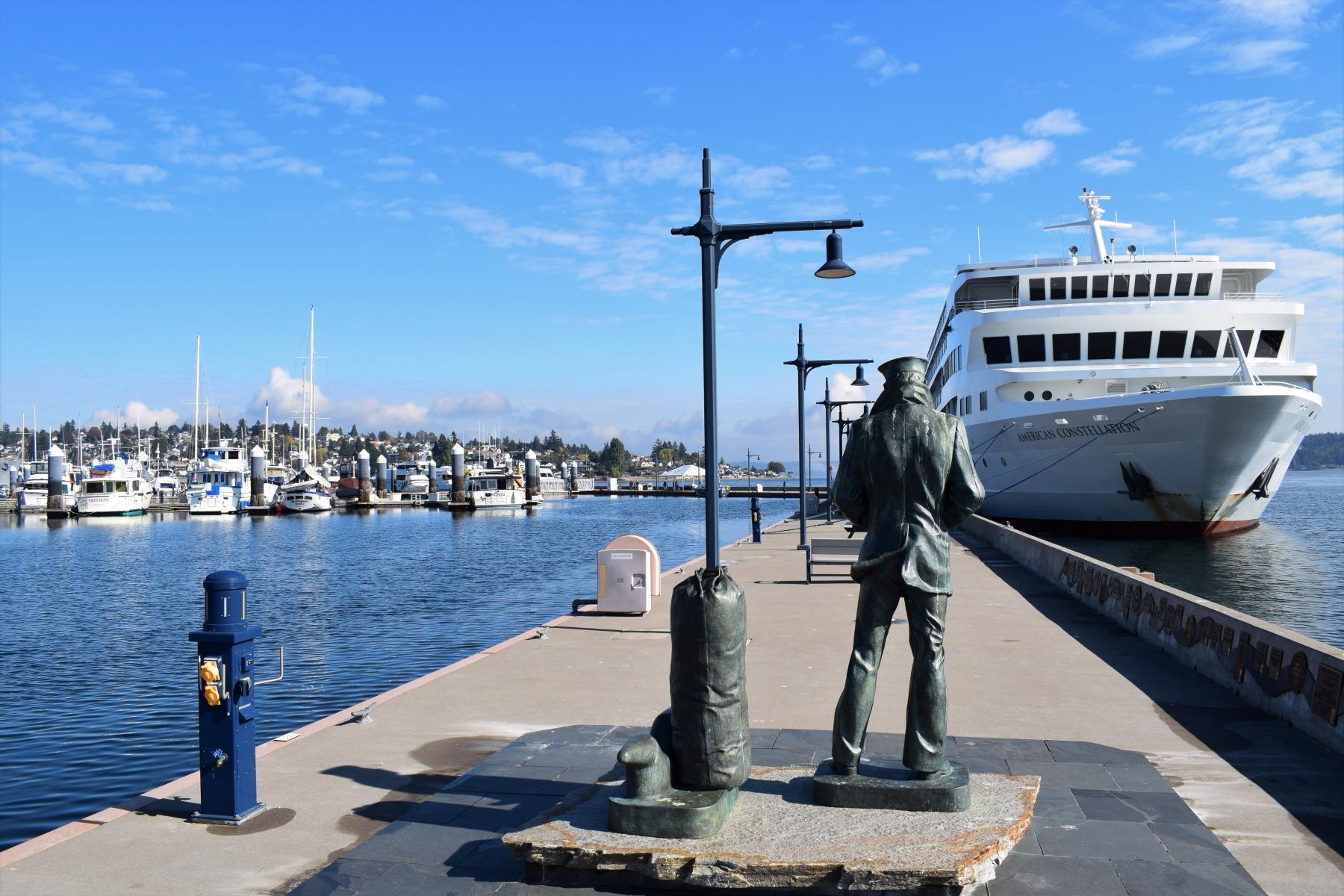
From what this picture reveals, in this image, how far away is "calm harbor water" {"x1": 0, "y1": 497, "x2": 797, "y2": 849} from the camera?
32.8 ft

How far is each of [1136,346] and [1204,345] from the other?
83.7 inches

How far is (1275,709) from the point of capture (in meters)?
7.73

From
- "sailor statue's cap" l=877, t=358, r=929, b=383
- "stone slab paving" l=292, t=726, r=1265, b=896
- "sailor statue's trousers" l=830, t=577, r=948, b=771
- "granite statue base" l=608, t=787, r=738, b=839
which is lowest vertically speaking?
"stone slab paving" l=292, t=726, r=1265, b=896

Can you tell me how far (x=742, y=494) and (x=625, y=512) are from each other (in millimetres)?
51155

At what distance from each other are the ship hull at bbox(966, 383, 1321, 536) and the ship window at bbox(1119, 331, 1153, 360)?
4763 millimetres

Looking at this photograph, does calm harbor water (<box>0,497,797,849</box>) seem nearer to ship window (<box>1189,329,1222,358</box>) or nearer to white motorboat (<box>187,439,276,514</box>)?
ship window (<box>1189,329,1222,358</box>)

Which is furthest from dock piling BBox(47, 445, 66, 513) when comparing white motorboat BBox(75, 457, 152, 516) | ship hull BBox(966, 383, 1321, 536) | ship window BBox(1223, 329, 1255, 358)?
ship window BBox(1223, 329, 1255, 358)

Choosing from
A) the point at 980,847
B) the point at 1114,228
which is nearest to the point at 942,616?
the point at 980,847

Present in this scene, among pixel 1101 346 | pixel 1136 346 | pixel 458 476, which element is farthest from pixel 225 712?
pixel 458 476

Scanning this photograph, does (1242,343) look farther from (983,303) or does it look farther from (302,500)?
(302,500)

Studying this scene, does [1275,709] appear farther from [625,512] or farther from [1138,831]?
[625,512]

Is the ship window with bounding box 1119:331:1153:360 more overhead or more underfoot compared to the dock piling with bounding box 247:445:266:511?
more overhead

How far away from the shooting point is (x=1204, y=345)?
3300 centimetres

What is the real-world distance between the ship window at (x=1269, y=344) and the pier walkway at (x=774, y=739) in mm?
25286
